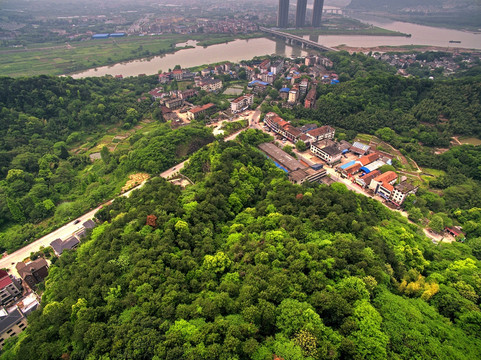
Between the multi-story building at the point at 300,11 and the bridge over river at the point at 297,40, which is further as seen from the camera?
the multi-story building at the point at 300,11

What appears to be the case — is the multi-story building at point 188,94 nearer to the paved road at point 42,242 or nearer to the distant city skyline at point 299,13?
the paved road at point 42,242

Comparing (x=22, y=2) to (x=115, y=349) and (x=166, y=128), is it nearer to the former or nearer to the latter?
(x=166, y=128)

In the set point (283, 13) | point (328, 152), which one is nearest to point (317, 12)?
point (283, 13)

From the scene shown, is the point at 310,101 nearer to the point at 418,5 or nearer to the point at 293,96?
the point at 293,96

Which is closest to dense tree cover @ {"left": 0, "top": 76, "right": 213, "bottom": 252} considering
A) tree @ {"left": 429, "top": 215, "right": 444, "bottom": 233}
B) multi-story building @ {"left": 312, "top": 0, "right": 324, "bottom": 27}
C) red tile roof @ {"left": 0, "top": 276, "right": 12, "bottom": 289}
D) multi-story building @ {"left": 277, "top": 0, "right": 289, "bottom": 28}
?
red tile roof @ {"left": 0, "top": 276, "right": 12, "bottom": 289}

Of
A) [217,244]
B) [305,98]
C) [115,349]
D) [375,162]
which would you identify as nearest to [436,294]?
[217,244]

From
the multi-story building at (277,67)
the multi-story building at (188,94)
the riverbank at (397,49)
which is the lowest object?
the multi-story building at (188,94)

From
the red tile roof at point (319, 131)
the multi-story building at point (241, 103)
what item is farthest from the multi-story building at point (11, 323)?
the multi-story building at point (241, 103)
